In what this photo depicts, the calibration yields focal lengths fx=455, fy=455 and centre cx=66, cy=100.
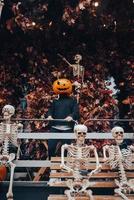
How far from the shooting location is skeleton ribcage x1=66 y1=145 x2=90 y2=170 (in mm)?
7199

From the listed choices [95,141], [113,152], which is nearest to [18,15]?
[95,141]

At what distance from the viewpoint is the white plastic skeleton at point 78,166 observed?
22.4 ft

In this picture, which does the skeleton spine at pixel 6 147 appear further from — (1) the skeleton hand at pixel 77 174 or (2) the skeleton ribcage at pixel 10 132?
(1) the skeleton hand at pixel 77 174

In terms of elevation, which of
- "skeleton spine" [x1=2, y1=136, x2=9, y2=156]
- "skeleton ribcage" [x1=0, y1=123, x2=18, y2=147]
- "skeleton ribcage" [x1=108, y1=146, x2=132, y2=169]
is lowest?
"skeleton ribcage" [x1=108, y1=146, x2=132, y2=169]

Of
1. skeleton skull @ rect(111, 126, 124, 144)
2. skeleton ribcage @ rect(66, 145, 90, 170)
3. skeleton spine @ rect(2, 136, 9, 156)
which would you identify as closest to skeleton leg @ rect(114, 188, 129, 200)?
skeleton ribcage @ rect(66, 145, 90, 170)

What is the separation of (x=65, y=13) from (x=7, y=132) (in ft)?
14.4

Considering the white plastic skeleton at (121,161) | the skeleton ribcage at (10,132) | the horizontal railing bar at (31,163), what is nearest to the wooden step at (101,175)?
the white plastic skeleton at (121,161)

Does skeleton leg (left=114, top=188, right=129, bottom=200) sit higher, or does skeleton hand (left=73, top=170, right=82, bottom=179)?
skeleton hand (left=73, top=170, right=82, bottom=179)

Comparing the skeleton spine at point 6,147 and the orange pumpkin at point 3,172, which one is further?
the skeleton spine at point 6,147

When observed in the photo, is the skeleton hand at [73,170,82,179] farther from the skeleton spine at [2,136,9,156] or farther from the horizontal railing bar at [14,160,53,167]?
the skeleton spine at [2,136,9,156]

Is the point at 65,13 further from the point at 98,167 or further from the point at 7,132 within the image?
the point at 98,167

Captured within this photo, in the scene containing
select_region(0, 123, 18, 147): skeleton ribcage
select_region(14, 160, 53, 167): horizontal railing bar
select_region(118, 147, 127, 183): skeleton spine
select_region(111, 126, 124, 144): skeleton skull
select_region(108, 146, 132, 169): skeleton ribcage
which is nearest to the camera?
select_region(118, 147, 127, 183): skeleton spine

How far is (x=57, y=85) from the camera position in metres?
9.23

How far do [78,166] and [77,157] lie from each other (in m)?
0.17
